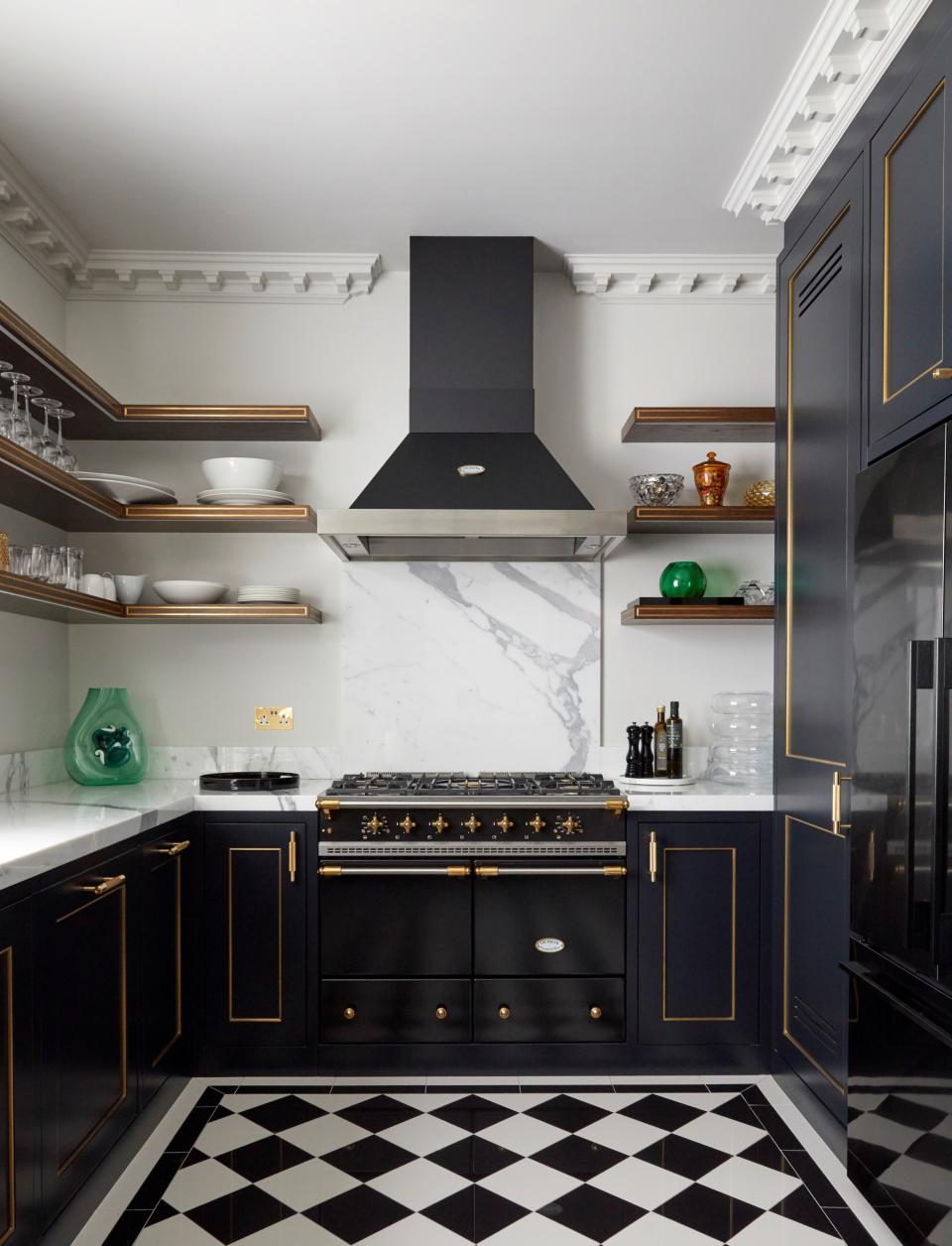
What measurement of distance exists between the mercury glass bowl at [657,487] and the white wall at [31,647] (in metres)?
2.01

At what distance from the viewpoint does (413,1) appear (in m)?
2.14

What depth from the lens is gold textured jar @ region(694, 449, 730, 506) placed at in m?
3.33

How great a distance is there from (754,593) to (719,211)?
1257 millimetres

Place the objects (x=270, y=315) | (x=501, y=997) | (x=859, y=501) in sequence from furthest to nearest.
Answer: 1. (x=270, y=315)
2. (x=501, y=997)
3. (x=859, y=501)

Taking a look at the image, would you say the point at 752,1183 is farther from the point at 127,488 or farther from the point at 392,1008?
the point at 127,488

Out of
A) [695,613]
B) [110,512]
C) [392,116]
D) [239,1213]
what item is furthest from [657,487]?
[239,1213]

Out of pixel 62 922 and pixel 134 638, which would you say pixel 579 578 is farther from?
pixel 62 922

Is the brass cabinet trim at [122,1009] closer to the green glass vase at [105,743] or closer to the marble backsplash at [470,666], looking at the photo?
the green glass vase at [105,743]

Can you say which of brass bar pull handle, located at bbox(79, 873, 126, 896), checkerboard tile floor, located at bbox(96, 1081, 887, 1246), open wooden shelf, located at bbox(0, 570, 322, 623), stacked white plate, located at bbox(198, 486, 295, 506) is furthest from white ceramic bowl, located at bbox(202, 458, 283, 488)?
checkerboard tile floor, located at bbox(96, 1081, 887, 1246)

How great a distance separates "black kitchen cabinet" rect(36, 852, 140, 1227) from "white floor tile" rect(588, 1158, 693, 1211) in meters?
1.15

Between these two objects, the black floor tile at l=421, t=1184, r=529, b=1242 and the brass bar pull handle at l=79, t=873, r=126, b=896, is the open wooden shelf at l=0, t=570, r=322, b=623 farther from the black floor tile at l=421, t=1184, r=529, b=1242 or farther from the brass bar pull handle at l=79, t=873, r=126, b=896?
the black floor tile at l=421, t=1184, r=529, b=1242

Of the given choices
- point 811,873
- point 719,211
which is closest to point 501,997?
point 811,873

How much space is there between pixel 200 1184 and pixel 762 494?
2.61 meters

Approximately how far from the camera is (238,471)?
325 cm
